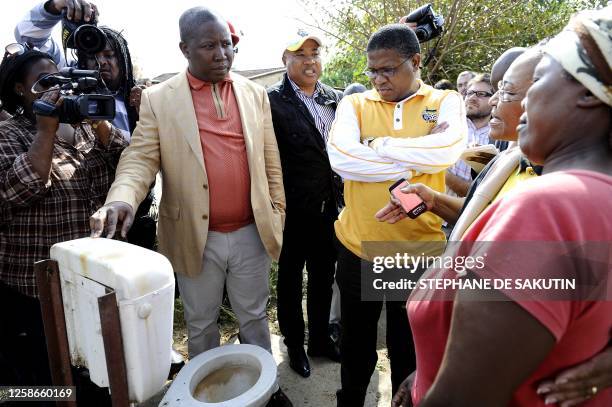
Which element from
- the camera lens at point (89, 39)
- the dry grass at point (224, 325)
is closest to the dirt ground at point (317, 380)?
the dry grass at point (224, 325)

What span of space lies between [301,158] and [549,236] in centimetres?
227

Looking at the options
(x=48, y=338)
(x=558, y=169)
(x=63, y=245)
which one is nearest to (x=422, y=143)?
(x=558, y=169)

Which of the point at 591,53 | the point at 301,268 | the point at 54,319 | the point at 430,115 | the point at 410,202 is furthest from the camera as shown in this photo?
the point at 301,268

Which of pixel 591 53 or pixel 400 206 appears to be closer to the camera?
pixel 591 53

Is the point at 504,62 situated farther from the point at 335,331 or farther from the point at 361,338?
the point at 335,331

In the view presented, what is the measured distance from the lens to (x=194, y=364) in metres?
1.94

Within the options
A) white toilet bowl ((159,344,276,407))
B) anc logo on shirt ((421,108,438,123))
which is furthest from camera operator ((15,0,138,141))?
anc logo on shirt ((421,108,438,123))

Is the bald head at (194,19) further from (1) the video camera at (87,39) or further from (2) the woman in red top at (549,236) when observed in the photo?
(2) the woman in red top at (549,236)

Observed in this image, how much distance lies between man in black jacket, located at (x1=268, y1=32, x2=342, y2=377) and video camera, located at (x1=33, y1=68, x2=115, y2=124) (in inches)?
47.5

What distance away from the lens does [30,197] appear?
6.15ft

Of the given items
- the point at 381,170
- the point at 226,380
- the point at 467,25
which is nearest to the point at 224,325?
the point at 226,380

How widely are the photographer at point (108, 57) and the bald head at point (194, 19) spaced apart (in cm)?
54

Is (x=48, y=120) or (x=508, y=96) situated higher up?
(x=508, y=96)

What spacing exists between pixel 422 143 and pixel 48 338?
1.76 meters
